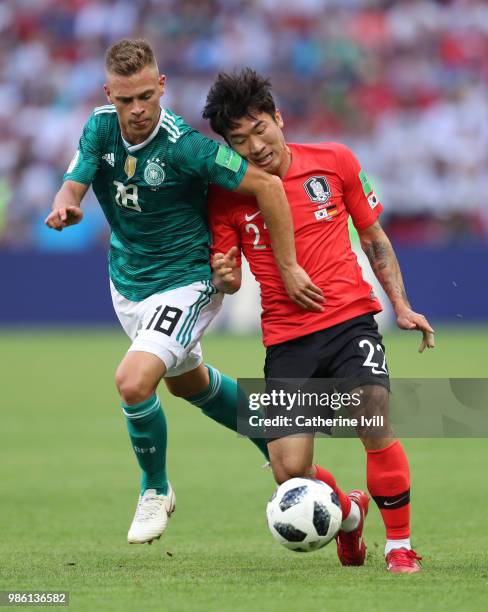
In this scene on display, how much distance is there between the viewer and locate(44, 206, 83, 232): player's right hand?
5406mm

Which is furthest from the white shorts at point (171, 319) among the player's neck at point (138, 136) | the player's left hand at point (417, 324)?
the player's left hand at point (417, 324)

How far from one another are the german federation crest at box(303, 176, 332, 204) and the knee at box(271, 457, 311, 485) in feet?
3.97

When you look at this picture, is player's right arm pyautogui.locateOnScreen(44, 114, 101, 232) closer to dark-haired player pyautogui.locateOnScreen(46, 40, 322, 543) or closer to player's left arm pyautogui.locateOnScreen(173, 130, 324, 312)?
dark-haired player pyautogui.locateOnScreen(46, 40, 322, 543)

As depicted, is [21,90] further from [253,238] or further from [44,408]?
[253,238]

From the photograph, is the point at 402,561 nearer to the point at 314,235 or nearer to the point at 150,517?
the point at 150,517

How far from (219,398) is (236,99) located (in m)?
1.88

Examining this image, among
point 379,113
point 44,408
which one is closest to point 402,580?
point 44,408

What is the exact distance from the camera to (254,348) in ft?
54.0

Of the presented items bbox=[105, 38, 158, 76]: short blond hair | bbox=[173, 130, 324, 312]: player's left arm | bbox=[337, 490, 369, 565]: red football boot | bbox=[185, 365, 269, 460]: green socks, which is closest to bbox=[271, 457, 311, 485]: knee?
bbox=[337, 490, 369, 565]: red football boot

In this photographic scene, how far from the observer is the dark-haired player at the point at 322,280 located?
5.34m

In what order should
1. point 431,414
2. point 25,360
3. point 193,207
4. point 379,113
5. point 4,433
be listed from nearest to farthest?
point 193,207 → point 431,414 → point 4,433 → point 25,360 → point 379,113

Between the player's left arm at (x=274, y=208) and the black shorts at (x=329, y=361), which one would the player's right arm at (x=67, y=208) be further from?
the black shorts at (x=329, y=361)

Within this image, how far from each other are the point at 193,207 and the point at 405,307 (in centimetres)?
119

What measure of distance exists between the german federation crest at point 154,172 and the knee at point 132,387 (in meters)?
0.91
